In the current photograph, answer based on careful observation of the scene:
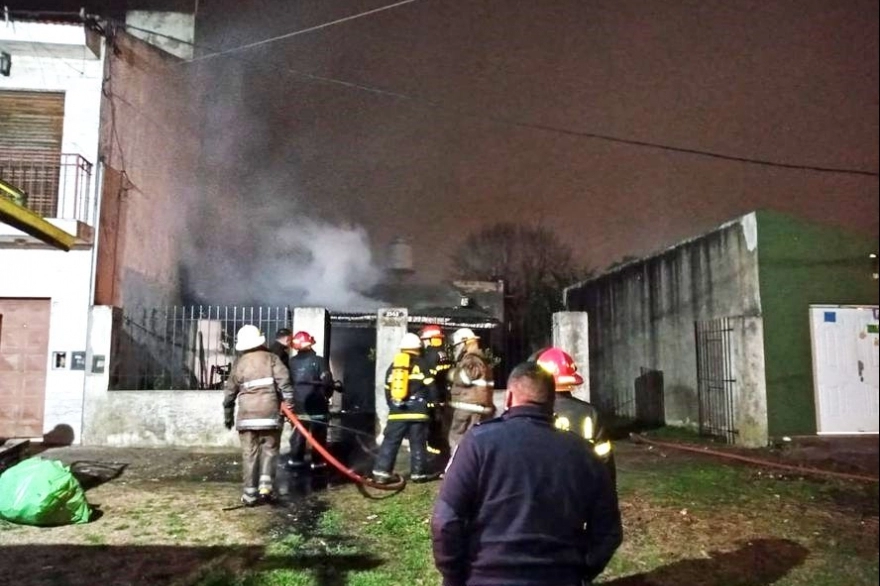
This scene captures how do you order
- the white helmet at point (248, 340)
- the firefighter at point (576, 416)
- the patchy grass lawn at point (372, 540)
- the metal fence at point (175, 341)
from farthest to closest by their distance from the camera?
the metal fence at point (175, 341) → the white helmet at point (248, 340) → the patchy grass lawn at point (372, 540) → the firefighter at point (576, 416)

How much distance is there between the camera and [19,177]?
9883mm

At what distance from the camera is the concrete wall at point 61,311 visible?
905 cm

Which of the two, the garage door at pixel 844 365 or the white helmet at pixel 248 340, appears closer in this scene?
the white helmet at pixel 248 340

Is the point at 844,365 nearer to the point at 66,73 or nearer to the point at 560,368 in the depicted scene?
the point at 560,368

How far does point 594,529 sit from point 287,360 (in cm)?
679

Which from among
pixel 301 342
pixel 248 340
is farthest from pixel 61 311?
pixel 248 340

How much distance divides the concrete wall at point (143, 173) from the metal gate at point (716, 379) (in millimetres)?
10389

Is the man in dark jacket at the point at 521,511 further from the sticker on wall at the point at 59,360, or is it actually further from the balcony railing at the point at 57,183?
the balcony railing at the point at 57,183

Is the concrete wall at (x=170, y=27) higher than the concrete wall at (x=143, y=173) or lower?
higher

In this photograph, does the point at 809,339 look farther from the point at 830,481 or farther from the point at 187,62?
the point at 187,62

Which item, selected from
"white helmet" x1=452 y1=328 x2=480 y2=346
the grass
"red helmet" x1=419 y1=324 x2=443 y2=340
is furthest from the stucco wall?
the grass

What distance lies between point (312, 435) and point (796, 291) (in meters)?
8.14

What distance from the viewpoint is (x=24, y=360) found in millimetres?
9219

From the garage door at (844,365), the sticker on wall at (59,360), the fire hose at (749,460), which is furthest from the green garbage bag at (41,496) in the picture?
the garage door at (844,365)
